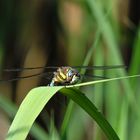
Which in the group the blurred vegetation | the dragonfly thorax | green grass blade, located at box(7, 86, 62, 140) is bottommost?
green grass blade, located at box(7, 86, 62, 140)

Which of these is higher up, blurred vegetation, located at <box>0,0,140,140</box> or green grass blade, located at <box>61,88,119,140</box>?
blurred vegetation, located at <box>0,0,140,140</box>

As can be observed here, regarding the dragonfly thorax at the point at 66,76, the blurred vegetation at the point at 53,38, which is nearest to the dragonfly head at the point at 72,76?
the dragonfly thorax at the point at 66,76

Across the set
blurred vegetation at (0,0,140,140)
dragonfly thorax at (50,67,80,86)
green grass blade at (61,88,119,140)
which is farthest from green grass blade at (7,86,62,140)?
blurred vegetation at (0,0,140,140)

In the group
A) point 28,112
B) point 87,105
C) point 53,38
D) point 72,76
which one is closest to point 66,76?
point 72,76

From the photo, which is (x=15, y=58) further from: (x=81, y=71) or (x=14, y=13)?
(x=81, y=71)

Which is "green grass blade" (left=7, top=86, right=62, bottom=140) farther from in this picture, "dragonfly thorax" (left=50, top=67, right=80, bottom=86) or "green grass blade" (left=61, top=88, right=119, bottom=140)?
"dragonfly thorax" (left=50, top=67, right=80, bottom=86)

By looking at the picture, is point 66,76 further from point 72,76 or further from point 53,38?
point 53,38
